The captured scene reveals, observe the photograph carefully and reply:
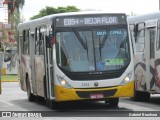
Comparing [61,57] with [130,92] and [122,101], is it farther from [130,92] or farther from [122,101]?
[122,101]

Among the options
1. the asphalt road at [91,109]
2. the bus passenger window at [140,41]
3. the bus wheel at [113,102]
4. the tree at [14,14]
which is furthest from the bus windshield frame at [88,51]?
the tree at [14,14]

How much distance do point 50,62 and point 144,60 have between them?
3.98 metres

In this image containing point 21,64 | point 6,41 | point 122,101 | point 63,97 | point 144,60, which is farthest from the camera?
point 6,41

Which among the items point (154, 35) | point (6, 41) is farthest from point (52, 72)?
point (6, 41)

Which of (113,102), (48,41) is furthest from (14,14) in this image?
(48,41)

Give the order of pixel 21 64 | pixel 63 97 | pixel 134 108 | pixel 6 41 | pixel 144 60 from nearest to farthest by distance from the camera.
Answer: pixel 63 97 < pixel 134 108 < pixel 144 60 < pixel 21 64 < pixel 6 41

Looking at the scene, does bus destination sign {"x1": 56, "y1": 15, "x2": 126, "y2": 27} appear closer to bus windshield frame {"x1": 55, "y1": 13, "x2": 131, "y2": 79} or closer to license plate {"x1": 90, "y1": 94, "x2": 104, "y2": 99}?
bus windshield frame {"x1": 55, "y1": 13, "x2": 131, "y2": 79}

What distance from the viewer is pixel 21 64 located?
88.2ft

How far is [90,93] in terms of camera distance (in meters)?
19.7

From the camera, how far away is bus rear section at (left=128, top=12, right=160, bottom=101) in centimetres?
2197

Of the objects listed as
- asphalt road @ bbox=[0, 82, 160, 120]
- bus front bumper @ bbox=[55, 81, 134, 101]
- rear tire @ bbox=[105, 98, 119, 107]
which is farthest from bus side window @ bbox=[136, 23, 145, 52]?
bus front bumper @ bbox=[55, 81, 134, 101]

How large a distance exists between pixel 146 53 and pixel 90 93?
3786 millimetres

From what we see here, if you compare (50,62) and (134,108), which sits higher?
(50,62)

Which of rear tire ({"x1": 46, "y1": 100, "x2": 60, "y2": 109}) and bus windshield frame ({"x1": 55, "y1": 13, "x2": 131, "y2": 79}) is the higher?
bus windshield frame ({"x1": 55, "y1": 13, "x2": 131, "y2": 79})
